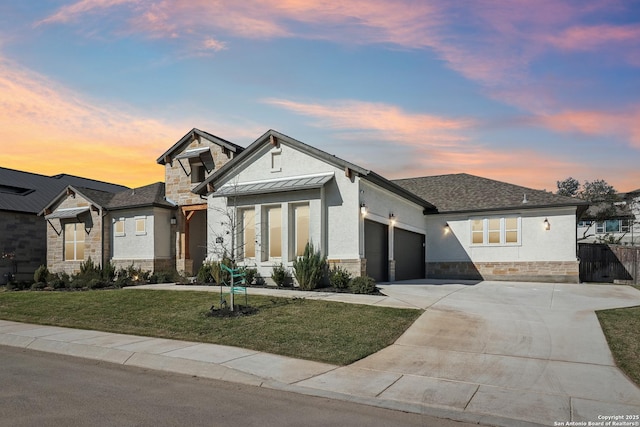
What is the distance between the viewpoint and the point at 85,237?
26.7 m

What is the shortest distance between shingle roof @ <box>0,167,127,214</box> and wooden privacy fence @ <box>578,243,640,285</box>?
113 feet

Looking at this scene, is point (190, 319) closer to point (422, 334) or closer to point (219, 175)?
point (422, 334)

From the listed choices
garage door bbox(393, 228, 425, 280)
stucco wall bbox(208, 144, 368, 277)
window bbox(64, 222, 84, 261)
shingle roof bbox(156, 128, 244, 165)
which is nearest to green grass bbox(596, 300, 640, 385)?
stucco wall bbox(208, 144, 368, 277)

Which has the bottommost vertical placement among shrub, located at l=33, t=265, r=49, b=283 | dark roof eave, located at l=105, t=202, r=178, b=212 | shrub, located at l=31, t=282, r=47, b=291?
shrub, located at l=31, t=282, r=47, b=291

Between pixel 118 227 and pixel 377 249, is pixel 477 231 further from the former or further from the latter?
pixel 118 227

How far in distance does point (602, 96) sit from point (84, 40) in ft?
58.1

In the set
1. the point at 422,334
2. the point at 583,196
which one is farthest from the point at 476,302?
the point at 583,196

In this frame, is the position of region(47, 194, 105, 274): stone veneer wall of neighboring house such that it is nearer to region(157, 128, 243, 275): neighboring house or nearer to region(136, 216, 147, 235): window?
region(136, 216, 147, 235): window

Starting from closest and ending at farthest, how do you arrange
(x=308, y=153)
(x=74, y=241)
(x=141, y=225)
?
(x=308, y=153) < (x=141, y=225) < (x=74, y=241)

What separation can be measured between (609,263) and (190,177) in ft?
75.9

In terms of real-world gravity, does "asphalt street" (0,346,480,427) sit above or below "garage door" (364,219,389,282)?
below

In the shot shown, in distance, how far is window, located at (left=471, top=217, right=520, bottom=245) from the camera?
23438 mm

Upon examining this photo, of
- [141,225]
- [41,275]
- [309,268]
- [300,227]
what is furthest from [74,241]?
[309,268]

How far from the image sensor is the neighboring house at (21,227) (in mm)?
29391
